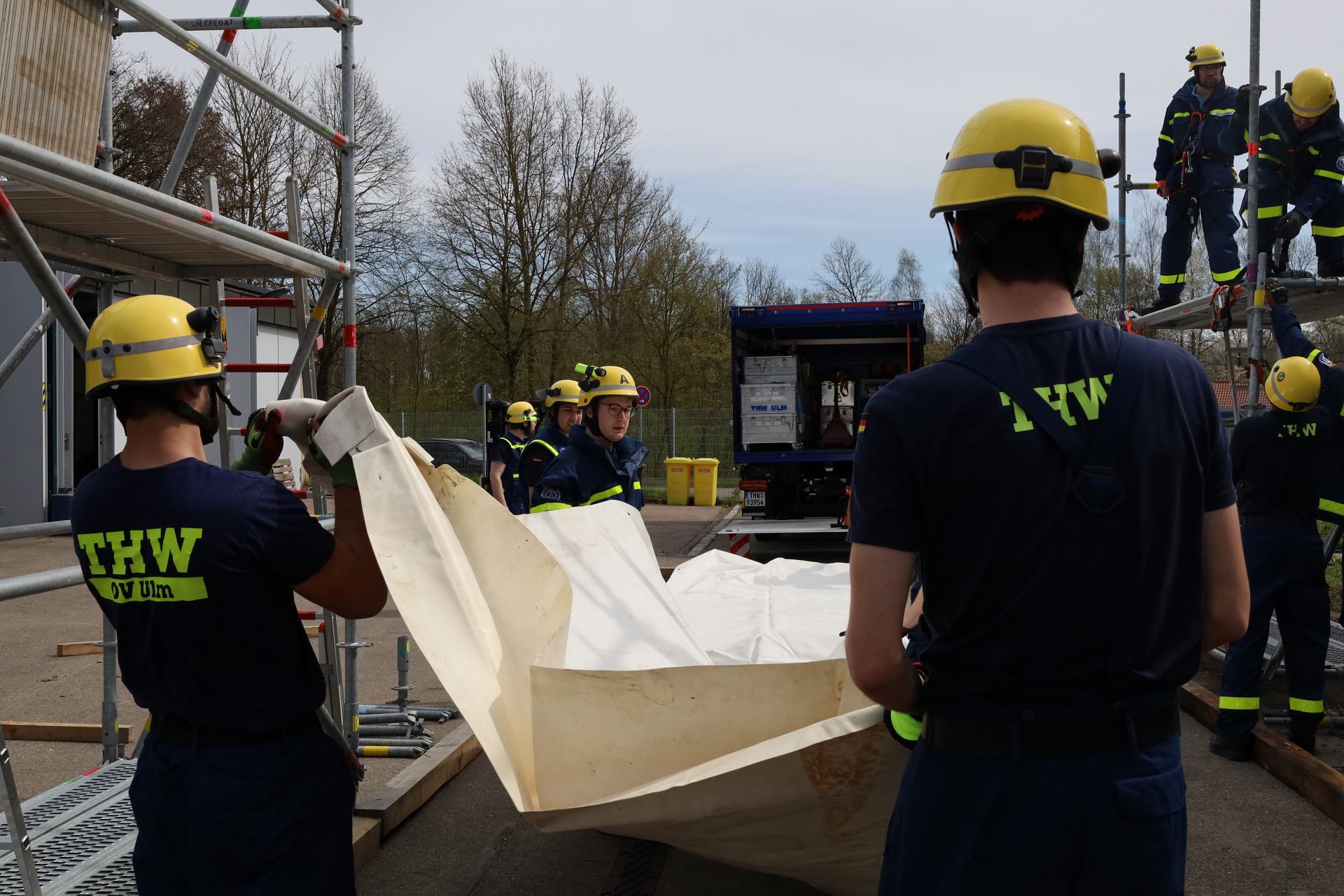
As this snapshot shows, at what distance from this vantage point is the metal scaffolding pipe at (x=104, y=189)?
2717 mm

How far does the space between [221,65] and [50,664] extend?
19.1ft

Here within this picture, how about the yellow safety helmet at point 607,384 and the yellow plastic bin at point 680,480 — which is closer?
the yellow safety helmet at point 607,384

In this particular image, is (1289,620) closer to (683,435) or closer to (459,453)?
(683,435)

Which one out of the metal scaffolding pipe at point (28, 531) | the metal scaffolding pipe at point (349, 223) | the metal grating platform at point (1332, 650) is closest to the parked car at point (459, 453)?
the metal grating platform at point (1332, 650)

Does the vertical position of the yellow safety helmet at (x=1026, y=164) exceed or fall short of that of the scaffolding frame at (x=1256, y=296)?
it falls short

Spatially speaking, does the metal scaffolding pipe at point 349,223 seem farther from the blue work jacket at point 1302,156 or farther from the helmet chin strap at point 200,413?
the blue work jacket at point 1302,156

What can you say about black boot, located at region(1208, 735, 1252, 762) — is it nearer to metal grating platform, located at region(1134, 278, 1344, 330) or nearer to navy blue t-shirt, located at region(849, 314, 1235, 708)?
metal grating platform, located at region(1134, 278, 1344, 330)

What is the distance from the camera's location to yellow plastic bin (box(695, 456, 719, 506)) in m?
24.0

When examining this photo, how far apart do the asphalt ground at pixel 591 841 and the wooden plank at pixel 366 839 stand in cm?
4

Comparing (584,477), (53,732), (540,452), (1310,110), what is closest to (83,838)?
(53,732)

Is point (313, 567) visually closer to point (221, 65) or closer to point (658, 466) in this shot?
point (221, 65)

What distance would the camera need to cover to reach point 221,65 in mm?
4102

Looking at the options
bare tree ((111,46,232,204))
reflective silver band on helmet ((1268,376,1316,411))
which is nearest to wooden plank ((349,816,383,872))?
reflective silver band on helmet ((1268,376,1316,411))

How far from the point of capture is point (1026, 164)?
1890 millimetres
